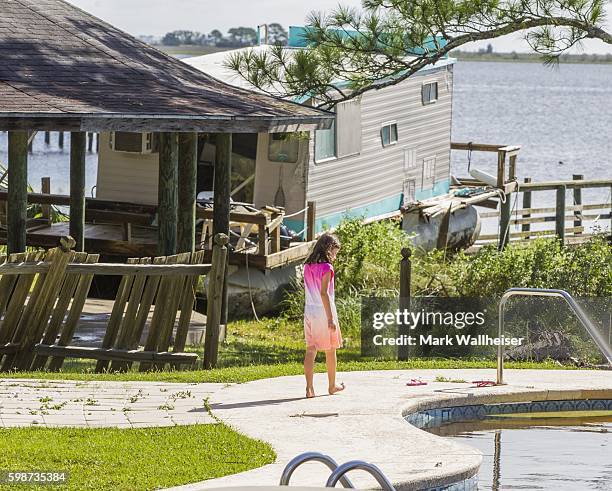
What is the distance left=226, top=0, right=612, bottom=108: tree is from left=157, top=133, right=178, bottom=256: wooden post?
1963mm

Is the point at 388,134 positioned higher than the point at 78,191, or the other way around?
the point at 388,134

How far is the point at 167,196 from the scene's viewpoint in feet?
51.2

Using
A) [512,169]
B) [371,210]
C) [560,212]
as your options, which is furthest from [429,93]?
[371,210]

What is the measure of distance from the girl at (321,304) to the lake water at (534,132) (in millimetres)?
11276

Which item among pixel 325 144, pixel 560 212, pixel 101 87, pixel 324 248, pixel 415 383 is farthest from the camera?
pixel 560 212

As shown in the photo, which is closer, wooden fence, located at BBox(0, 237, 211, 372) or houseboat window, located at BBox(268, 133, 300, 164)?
wooden fence, located at BBox(0, 237, 211, 372)

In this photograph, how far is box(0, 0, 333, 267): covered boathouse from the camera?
1399 cm

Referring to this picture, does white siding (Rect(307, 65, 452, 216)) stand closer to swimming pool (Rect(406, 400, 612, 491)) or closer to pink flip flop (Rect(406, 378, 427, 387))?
pink flip flop (Rect(406, 378, 427, 387))

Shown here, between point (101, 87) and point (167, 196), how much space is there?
5.38ft

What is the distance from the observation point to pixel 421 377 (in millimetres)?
12062

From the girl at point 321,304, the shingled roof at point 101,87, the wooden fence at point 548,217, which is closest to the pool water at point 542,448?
the girl at point 321,304

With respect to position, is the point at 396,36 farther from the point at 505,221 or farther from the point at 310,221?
the point at 505,221

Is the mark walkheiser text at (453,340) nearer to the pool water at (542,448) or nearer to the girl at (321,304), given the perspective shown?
the pool water at (542,448)

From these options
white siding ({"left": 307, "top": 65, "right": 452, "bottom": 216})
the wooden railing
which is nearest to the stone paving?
the wooden railing
